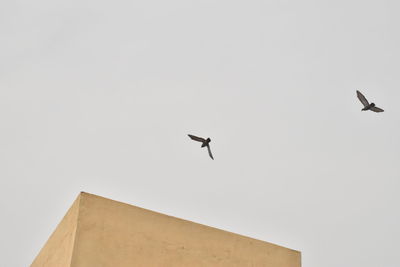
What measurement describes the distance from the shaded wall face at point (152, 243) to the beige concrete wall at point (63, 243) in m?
0.11

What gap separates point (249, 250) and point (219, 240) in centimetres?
46

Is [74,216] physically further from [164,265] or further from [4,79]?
[4,79]

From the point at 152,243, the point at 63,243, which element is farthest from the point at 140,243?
the point at 63,243

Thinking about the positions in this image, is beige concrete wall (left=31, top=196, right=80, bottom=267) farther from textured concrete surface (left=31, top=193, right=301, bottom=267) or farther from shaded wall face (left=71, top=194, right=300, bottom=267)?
shaded wall face (left=71, top=194, right=300, bottom=267)

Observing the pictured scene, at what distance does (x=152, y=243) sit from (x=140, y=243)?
0.17m

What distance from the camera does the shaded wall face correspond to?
28.8 ft

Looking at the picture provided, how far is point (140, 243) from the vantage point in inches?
359

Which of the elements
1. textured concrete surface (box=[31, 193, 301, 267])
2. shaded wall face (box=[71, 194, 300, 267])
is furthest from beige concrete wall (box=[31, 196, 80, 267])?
shaded wall face (box=[71, 194, 300, 267])

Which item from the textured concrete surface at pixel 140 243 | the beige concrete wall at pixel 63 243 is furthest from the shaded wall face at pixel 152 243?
the beige concrete wall at pixel 63 243

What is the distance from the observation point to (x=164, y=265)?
9180 mm

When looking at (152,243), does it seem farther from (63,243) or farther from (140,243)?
(63,243)

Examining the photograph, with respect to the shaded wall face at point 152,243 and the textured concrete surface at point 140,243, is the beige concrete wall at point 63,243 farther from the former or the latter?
the shaded wall face at point 152,243

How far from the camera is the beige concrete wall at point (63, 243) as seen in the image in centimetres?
873

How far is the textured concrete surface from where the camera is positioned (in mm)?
8758
